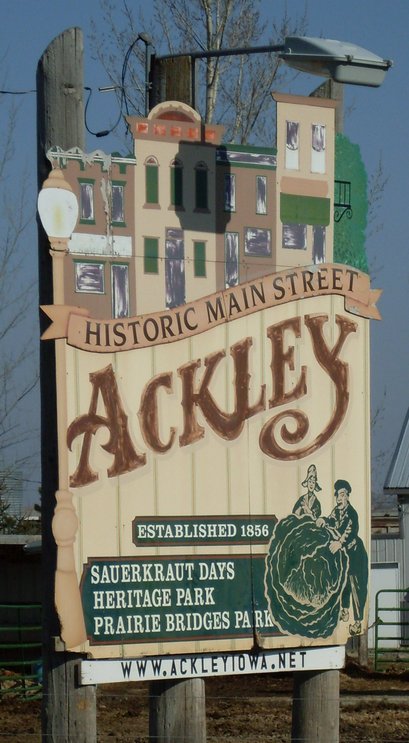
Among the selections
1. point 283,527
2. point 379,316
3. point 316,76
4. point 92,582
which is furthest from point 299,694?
point 316,76

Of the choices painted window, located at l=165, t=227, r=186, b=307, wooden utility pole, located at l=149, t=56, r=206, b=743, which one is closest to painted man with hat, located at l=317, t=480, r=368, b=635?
wooden utility pole, located at l=149, t=56, r=206, b=743

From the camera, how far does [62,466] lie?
251 inches

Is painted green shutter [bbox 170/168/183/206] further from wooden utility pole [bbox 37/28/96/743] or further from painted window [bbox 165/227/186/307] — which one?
wooden utility pole [bbox 37/28/96/743]

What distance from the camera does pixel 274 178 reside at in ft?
23.0

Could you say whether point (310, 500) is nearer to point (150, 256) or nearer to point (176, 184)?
point (150, 256)

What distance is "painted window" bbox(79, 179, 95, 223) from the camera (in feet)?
21.4

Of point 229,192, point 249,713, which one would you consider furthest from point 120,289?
point 249,713

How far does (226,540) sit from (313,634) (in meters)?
0.82

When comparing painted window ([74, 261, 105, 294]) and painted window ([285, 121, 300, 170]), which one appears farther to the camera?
painted window ([285, 121, 300, 170])

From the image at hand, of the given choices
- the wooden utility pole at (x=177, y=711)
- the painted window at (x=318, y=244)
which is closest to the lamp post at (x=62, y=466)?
the wooden utility pole at (x=177, y=711)

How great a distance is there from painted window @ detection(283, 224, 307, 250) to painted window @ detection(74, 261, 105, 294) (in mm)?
1135

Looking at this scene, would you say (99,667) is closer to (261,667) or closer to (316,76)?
(261,667)

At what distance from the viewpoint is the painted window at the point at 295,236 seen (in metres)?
7.00

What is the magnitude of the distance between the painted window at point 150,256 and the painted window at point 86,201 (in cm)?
34
